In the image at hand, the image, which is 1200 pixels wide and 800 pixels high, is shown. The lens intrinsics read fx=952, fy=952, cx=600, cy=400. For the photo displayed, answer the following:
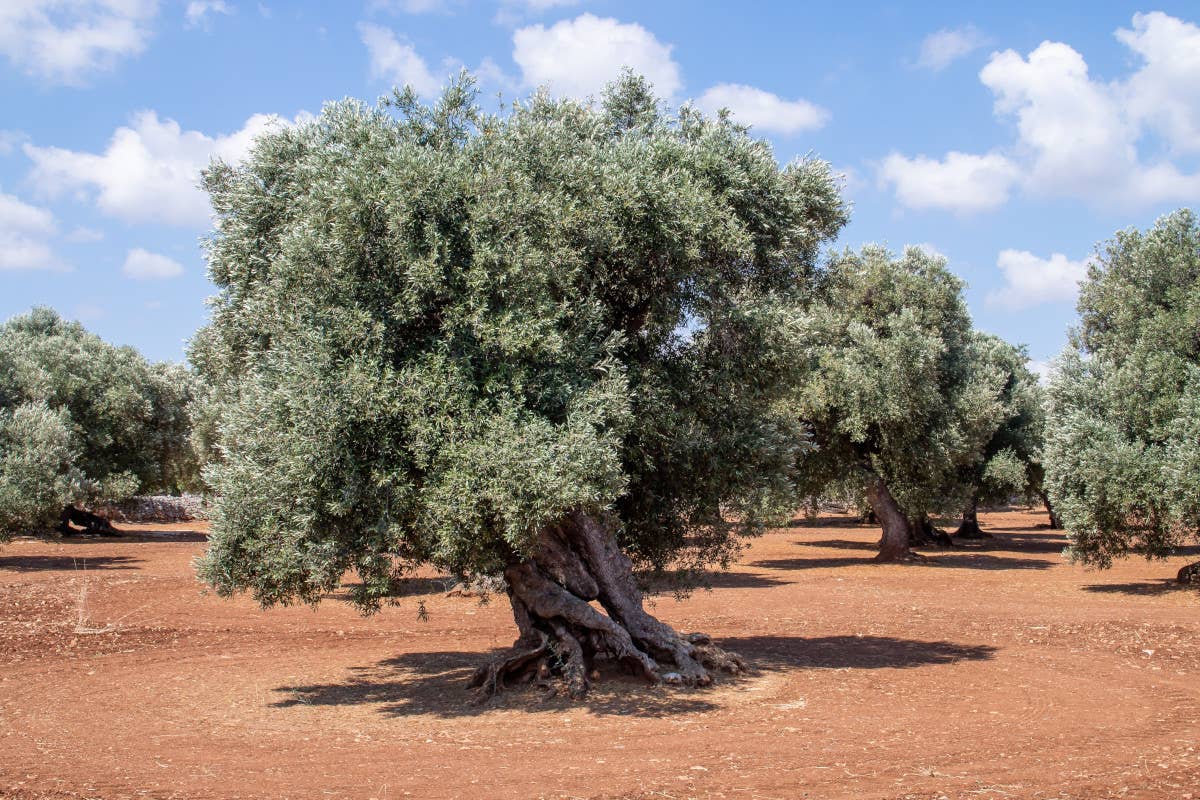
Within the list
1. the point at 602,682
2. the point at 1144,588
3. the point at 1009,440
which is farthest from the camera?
the point at 1009,440

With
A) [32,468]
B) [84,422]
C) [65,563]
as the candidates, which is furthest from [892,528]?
[84,422]

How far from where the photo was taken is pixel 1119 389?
2603cm

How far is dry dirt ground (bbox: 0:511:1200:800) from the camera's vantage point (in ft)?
33.5

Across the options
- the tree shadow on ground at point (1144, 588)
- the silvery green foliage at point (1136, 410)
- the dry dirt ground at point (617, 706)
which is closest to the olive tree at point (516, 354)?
the dry dirt ground at point (617, 706)

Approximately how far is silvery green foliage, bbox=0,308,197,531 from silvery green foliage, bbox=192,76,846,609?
24.1 m

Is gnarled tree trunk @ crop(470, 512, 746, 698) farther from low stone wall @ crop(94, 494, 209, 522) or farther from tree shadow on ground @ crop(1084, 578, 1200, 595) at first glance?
low stone wall @ crop(94, 494, 209, 522)

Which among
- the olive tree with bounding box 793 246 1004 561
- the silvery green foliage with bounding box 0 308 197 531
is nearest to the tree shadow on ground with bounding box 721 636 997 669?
the olive tree with bounding box 793 246 1004 561

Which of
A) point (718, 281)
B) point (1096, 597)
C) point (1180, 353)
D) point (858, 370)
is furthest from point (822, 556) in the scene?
point (718, 281)

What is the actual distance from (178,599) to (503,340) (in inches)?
759

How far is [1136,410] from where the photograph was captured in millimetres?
25734

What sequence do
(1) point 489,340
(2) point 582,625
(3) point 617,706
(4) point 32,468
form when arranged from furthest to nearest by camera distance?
1. (4) point 32,468
2. (2) point 582,625
3. (3) point 617,706
4. (1) point 489,340

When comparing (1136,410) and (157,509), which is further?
(157,509)

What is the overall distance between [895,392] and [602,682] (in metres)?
22.9

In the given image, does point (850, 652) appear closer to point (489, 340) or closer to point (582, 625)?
point (582, 625)
